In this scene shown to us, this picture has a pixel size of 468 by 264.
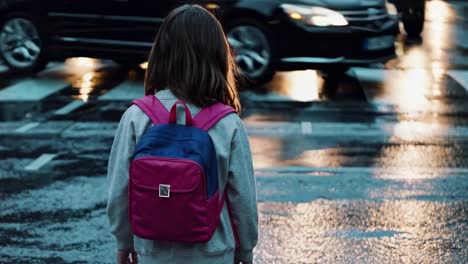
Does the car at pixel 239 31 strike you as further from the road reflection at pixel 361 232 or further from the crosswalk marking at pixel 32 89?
the road reflection at pixel 361 232

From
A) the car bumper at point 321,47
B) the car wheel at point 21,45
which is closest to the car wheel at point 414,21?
the car bumper at point 321,47

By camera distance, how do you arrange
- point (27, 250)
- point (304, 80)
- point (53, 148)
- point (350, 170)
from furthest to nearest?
point (304, 80), point (53, 148), point (350, 170), point (27, 250)

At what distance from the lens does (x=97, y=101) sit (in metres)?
10.6

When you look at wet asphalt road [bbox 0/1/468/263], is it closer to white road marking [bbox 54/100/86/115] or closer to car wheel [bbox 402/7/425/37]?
white road marking [bbox 54/100/86/115]

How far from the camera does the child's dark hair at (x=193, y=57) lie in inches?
112

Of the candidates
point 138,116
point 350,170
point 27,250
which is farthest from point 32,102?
point 138,116

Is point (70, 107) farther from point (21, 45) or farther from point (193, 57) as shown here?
point (193, 57)

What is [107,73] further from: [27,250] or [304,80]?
[27,250]

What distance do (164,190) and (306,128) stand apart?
6.54m

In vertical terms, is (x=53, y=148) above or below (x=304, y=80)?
above

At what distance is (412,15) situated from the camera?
17.8 metres

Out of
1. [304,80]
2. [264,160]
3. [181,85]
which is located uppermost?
[181,85]

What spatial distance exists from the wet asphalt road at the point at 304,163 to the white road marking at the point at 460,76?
1.6 inches

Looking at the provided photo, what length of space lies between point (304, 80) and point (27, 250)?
23.6ft
